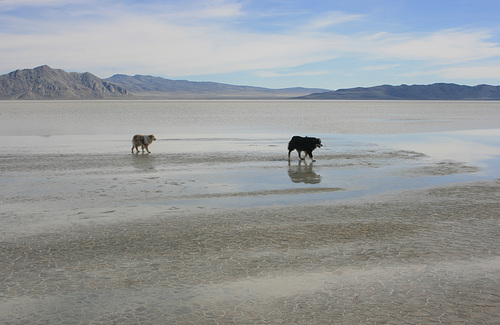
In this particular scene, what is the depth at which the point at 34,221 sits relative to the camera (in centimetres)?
860

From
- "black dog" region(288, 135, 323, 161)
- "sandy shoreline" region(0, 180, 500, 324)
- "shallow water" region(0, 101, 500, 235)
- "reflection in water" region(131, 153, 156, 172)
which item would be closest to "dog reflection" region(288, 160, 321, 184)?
"shallow water" region(0, 101, 500, 235)

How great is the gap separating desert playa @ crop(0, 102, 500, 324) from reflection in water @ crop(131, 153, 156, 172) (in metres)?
0.69

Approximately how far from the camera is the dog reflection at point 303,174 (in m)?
13.2

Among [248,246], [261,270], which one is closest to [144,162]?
[248,246]

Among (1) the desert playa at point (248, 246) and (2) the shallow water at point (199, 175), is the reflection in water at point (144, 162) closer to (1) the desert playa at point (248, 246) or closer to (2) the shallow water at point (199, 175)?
(2) the shallow water at point (199, 175)

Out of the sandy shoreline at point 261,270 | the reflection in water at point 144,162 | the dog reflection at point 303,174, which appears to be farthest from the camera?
the reflection in water at point 144,162

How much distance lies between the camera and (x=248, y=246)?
7.14 m

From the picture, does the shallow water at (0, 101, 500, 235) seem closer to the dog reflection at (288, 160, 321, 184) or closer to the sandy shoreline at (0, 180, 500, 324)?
the dog reflection at (288, 160, 321, 184)

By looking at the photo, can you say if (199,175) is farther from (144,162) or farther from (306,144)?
(306,144)

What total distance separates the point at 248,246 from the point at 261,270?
1028 millimetres

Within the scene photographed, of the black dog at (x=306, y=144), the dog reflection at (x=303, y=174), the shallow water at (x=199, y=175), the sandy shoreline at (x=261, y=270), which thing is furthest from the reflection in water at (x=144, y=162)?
the sandy shoreline at (x=261, y=270)

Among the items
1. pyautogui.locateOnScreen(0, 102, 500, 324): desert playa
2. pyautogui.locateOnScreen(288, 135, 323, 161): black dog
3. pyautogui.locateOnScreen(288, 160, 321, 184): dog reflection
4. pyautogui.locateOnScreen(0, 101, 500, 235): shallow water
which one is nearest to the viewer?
pyautogui.locateOnScreen(0, 102, 500, 324): desert playa

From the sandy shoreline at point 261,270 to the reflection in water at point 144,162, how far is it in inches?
261

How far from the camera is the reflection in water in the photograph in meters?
15.4
